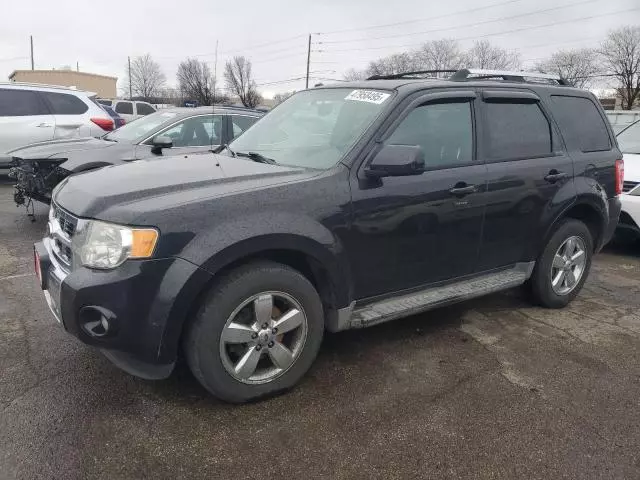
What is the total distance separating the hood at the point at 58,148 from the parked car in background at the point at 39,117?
2.38 metres

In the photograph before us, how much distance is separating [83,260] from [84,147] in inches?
173

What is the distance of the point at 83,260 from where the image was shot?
2.61 metres

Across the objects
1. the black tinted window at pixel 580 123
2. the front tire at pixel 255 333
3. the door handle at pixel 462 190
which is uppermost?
the black tinted window at pixel 580 123

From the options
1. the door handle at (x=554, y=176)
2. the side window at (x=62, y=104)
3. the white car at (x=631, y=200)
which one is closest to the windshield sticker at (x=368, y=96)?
the door handle at (x=554, y=176)

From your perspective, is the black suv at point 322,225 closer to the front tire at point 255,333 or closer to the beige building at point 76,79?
the front tire at point 255,333

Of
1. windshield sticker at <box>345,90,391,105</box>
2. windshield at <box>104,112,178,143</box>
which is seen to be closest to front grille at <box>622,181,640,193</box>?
windshield sticker at <box>345,90,391,105</box>

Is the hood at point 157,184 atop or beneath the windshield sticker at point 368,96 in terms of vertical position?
beneath

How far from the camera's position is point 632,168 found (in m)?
6.57

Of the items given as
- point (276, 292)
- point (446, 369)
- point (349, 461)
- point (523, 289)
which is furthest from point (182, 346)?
point (523, 289)

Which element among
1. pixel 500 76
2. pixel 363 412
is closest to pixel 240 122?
pixel 500 76

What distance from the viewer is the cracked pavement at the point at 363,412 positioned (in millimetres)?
2467

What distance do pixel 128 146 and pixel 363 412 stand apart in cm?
489

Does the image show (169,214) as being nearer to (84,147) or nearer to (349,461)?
(349,461)

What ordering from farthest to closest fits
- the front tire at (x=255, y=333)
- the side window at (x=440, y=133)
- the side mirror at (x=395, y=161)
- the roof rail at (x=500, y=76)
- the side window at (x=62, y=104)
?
1. the side window at (x=62, y=104)
2. the roof rail at (x=500, y=76)
3. the side window at (x=440, y=133)
4. the side mirror at (x=395, y=161)
5. the front tire at (x=255, y=333)
